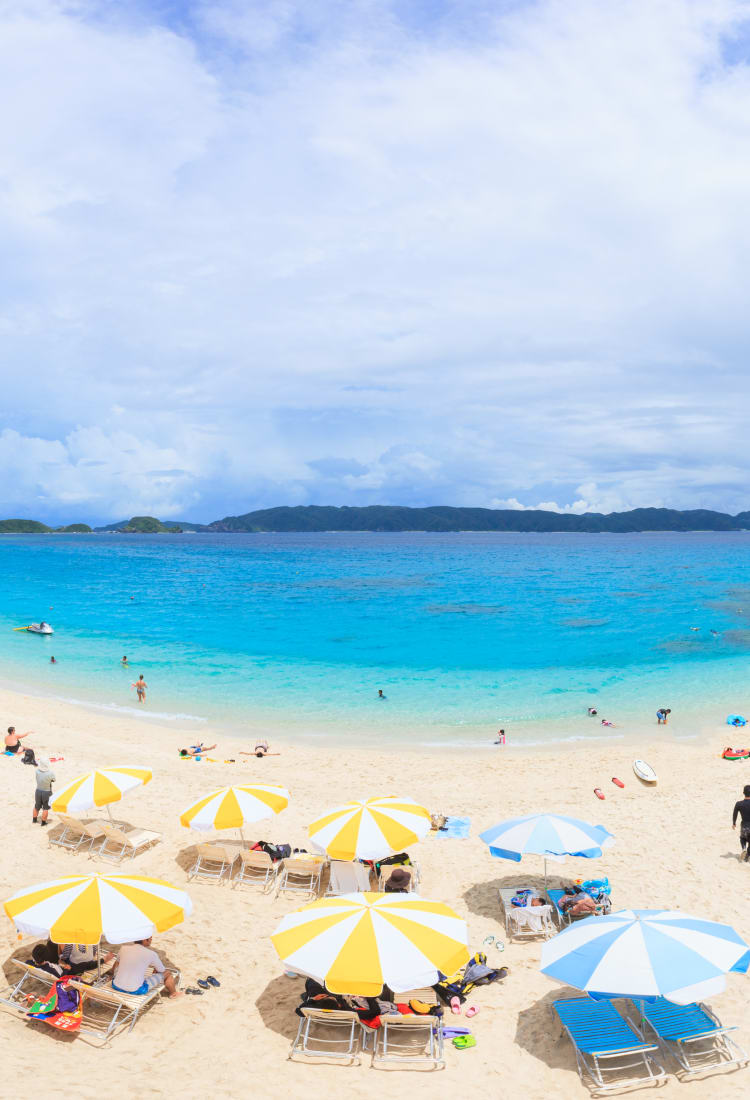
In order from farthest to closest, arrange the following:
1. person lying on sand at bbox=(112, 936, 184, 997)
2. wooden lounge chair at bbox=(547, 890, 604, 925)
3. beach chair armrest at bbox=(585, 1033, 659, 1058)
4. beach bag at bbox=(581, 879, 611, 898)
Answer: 1. beach bag at bbox=(581, 879, 611, 898)
2. wooden lounge chair at bbox=(547, 890, 604, 925)
3. person lying on sand at bbox=(112, 936, 184, 997)
4. beach chair armrest at bbox=(585, 1033, 659, 1058)

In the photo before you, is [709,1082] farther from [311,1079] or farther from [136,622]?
[136,622]

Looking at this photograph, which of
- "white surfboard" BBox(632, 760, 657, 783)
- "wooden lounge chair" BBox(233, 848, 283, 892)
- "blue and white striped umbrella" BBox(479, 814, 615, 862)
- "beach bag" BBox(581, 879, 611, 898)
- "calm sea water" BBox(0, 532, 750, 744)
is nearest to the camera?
"blue and white striped umbrella" BBox(479, 814, 615, 862)

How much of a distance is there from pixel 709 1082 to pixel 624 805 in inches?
402

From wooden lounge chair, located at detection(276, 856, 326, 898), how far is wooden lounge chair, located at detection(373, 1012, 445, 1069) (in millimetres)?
4236

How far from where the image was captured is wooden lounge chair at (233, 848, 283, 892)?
13.1 metres

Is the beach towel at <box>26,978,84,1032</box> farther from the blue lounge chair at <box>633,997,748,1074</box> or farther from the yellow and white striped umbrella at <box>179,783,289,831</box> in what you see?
the blue lounge chair at <box>633,997,748,1074</box>

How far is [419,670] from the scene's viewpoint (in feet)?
120

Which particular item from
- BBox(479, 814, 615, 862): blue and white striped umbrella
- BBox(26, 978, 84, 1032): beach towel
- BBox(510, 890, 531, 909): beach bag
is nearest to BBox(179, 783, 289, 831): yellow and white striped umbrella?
BBox(26, 978, 84, 1032): beach towel

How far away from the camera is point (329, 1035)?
28.8 feet

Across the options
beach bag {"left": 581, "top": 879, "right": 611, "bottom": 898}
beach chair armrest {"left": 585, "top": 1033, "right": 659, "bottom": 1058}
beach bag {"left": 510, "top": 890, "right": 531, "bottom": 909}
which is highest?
beach chair armrest {"left": 585, "top": 1033, "right": 659, "bottom": 1058}

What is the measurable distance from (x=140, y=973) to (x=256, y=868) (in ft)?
13.6

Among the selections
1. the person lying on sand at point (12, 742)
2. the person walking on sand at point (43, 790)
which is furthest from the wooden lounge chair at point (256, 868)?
the person lying on sand at point (12, 742)

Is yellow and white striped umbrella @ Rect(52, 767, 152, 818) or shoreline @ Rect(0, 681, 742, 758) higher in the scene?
yellow and white striped umbrella @ Rect(52, 767, 152, 818)

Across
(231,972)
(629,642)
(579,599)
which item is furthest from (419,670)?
(579,599)
